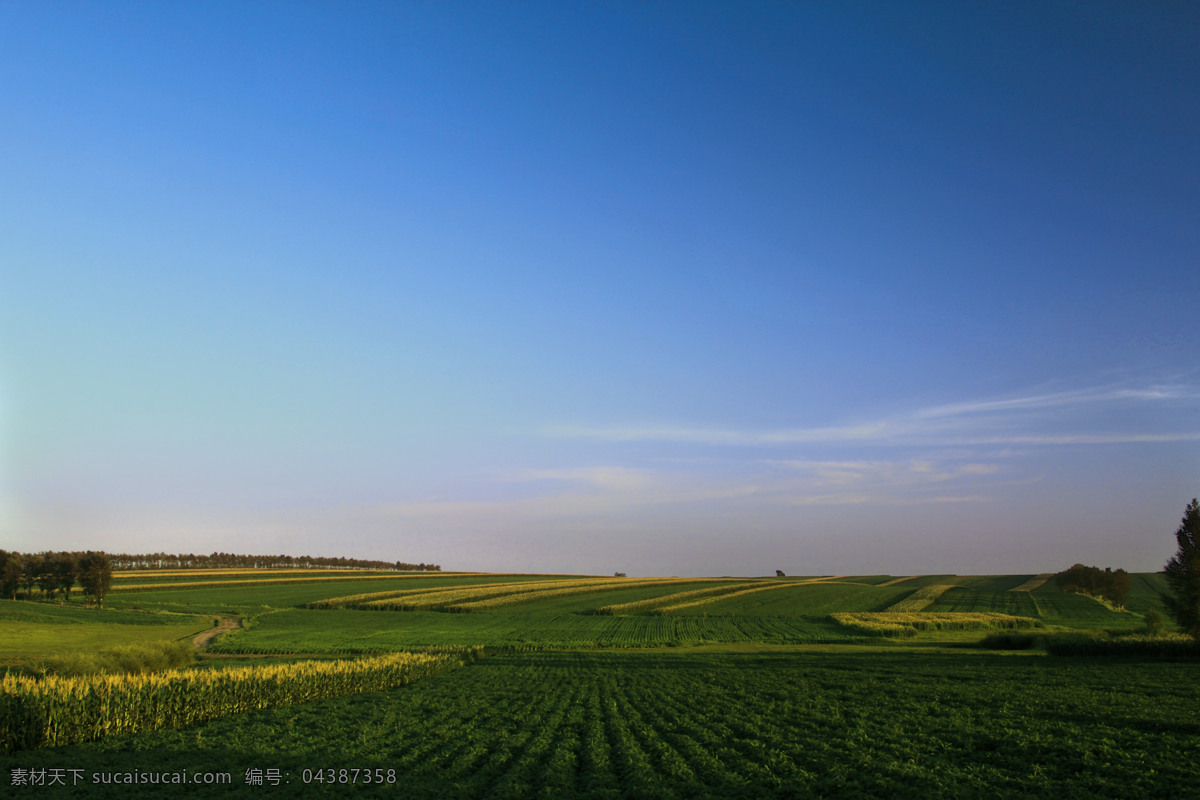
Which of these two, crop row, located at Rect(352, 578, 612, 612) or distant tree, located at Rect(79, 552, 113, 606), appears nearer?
distant tree, located at Rect(79, 552, 113, 606)

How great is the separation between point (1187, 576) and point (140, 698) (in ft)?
222

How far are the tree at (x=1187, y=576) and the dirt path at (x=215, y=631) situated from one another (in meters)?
76.0

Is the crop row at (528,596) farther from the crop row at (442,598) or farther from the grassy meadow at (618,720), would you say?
the grassy meadow at (618,720)

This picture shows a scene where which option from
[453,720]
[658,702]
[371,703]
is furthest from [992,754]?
[371,703]

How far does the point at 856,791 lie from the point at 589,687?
2048cm

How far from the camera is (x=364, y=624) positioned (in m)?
72.1

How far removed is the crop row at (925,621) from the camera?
66500 mm

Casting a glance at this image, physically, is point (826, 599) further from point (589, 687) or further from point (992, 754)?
point (992, 754)

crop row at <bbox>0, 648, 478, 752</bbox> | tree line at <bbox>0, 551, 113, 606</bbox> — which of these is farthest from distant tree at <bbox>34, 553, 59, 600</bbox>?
crop row at <bbox>0, 648, 478, 752</bbox>

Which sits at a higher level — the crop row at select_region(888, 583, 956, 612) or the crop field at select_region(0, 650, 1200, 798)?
the crop field at select_region(0, 650, 1200, 798)

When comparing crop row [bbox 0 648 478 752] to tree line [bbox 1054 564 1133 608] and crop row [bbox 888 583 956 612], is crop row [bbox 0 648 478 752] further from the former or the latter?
tree line [bbox 1054 564 1133 608]

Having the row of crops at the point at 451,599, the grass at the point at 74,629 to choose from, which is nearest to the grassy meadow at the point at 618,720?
the grass at the point at 74,629

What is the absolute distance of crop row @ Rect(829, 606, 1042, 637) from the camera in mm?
66500

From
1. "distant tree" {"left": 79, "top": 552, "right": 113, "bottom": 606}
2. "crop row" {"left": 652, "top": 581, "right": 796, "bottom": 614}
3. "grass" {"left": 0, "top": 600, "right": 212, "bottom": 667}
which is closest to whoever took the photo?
"grass" {"left": 0, "top": 600, "right": 212, "bottom": 667}
